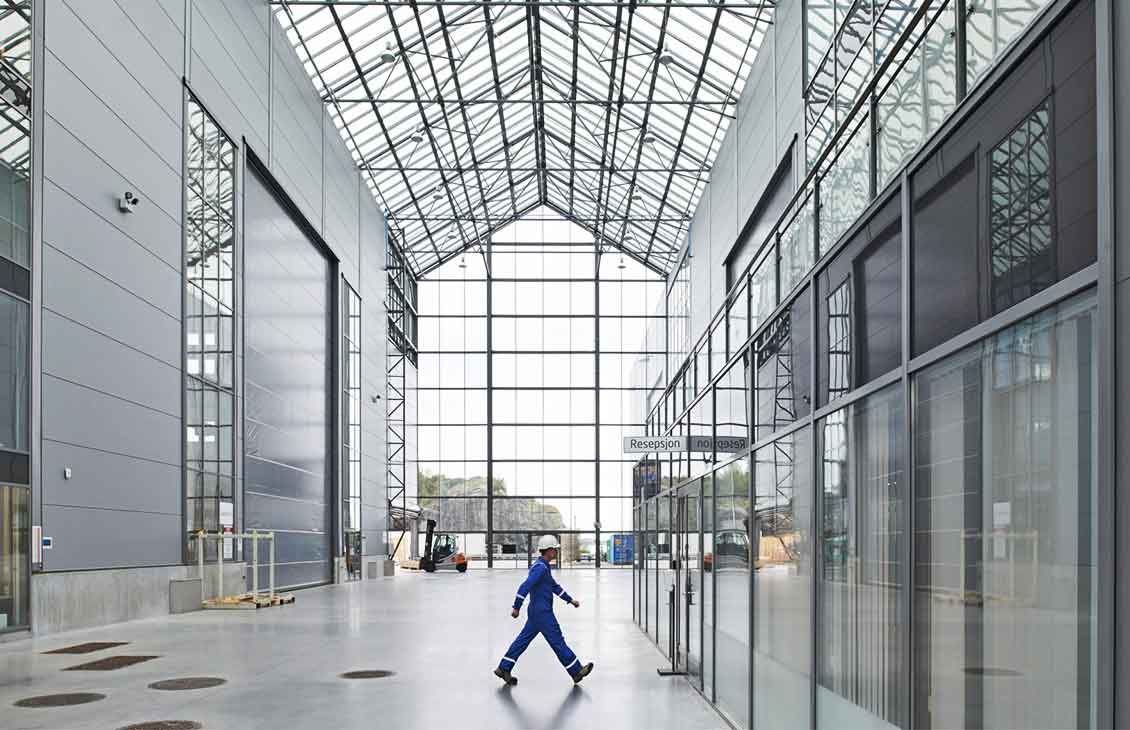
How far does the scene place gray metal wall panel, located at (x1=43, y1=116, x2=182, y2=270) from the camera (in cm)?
2044

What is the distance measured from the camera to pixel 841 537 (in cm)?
682

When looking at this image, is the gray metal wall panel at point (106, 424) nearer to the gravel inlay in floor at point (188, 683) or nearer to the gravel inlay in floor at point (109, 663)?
the gravel inlay in floor at point (109, 663)

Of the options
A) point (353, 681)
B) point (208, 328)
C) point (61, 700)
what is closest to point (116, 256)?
point (208, 328)

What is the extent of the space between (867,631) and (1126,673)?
9.52ft

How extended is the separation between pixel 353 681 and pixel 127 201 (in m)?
13.7

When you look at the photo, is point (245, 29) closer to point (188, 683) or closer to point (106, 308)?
point (106, 308)

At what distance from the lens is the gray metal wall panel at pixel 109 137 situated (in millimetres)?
20688

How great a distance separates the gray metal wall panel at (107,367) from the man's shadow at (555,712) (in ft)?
37.9

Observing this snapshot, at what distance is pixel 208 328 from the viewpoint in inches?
1164

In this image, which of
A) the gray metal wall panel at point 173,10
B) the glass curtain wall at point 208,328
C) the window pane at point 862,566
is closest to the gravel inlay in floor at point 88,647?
the glass curtain wall at point 208,328

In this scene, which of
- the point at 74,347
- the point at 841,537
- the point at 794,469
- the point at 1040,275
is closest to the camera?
the point at 1040,275

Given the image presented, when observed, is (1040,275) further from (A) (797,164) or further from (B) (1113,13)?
(A) (797,164)

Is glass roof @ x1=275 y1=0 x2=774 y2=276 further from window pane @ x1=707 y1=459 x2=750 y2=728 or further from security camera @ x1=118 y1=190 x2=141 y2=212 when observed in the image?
window pane @ x1=707 y1=459 x2=750 y2=728

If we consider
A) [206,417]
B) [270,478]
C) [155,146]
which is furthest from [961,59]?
[270,478]
